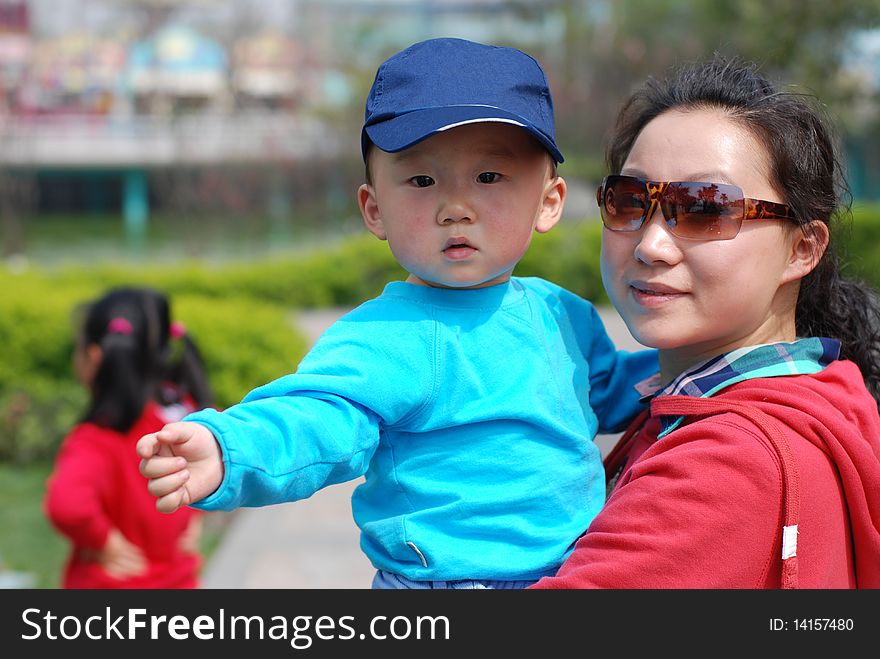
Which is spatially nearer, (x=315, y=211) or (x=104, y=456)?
(x=104, y=456)

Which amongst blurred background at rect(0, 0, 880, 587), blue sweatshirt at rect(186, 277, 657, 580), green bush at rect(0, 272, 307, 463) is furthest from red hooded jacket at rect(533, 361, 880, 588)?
green bush at rect(0, 272, 307, 463)

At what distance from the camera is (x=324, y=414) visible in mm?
1486

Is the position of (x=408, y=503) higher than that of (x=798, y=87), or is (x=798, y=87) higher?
(x=798, y=87)

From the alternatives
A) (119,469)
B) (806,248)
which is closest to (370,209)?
(806,248)

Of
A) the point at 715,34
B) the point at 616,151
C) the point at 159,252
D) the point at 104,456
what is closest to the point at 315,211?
the point at 159,252

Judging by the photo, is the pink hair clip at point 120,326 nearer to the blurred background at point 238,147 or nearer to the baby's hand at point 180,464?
the blurred background at point 238,147

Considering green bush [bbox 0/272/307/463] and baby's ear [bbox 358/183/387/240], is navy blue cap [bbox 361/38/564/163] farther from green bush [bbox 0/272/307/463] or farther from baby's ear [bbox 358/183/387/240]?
green bush [bbox 0/272/307/463]

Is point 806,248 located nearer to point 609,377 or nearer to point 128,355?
point 609,377

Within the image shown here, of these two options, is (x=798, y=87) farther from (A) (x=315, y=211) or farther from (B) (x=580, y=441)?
(A) (x=315, y=211)

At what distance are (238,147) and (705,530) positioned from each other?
26.5 metres

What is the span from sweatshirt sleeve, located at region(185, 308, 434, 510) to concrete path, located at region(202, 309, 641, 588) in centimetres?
350

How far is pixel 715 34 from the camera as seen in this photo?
645 inches

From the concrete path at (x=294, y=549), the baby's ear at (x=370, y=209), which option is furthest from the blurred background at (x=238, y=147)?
the baby's ear at (x=370, y=209)
